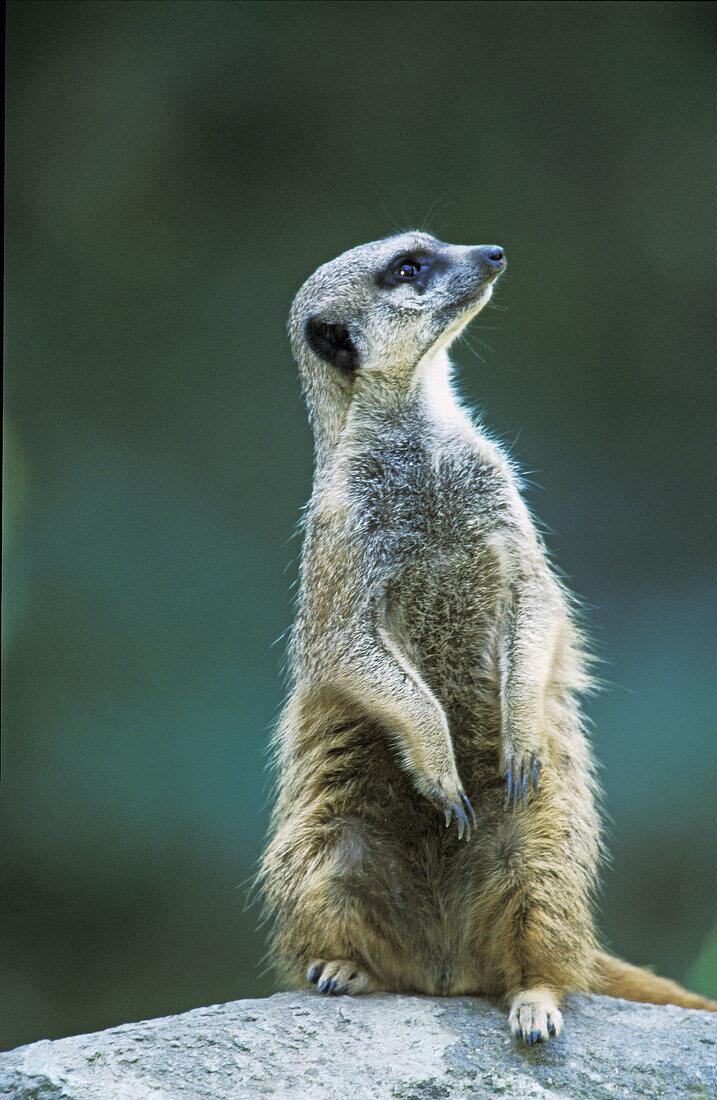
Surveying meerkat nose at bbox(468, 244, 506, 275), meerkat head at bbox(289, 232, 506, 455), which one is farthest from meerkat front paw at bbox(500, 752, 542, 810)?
meerkat nose at bbox(468, 244, 506, 275)

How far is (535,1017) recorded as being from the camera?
1562 mm

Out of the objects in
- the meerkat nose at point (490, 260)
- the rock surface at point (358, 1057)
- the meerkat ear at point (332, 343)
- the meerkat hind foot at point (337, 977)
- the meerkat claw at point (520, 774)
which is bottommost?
the rock surface at point (358, 1057)

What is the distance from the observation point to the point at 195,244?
3854mm

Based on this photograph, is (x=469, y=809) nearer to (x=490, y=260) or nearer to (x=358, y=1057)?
(x=358, y=1057)

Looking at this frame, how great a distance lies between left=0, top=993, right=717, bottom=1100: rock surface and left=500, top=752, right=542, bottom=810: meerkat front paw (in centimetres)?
37

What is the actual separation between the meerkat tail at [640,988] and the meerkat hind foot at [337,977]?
0.49m

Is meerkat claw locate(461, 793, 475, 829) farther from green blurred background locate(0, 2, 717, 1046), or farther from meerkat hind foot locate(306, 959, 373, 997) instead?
green blurred background locate(0, 2, 717, 1046)

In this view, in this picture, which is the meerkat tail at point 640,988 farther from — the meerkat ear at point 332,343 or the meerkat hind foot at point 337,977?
the meerkat ear at point 332,343

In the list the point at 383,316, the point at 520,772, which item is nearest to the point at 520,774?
the point at 520,772

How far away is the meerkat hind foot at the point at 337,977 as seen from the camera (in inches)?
64.5

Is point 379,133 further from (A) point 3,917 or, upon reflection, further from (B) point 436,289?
(A) point 3,917

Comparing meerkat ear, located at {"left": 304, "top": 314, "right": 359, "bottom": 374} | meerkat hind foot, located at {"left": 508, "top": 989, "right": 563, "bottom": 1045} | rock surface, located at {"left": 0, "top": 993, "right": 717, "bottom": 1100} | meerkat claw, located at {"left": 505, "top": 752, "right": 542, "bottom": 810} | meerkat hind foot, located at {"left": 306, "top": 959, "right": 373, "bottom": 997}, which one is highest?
meerkat ear, located at {"left": 304, "top": 314, "right": 359, "bottom": 374}

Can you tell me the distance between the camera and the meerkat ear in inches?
71.4

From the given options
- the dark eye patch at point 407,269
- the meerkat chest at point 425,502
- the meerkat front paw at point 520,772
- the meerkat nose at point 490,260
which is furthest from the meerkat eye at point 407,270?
the meerkat front paw at point 520,772
